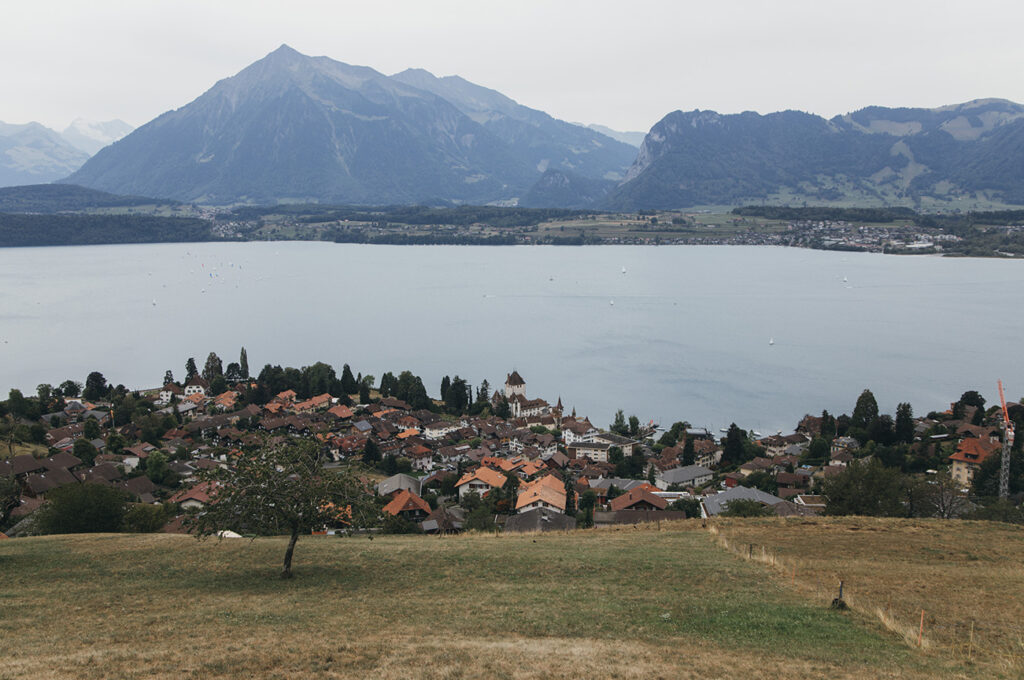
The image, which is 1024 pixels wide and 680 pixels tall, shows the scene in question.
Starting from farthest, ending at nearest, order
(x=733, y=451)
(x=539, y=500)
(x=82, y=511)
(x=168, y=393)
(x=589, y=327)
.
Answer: (x=589, y=327)
(x=168, y=393)
(x=733, y=451)
(x=539, y=500)
(x=82, y=511)

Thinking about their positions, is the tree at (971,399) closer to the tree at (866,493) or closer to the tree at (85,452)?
the tree at (866,493)

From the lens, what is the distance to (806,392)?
5862 cm

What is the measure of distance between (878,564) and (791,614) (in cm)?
452

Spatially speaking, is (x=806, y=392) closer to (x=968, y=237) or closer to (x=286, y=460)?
(x=286, y=460)

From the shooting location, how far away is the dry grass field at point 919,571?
9.82m

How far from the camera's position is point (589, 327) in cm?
8738

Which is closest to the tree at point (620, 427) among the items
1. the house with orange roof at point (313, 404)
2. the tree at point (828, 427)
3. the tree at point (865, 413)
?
the tree at point (828, 427)

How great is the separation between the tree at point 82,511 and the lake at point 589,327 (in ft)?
121

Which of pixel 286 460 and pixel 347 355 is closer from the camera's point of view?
pixel 286 460

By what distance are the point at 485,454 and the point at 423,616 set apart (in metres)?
30.2

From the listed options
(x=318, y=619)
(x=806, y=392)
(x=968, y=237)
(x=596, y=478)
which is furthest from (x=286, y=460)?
(x=968, y=237)

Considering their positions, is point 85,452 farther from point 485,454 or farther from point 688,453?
point 688,453

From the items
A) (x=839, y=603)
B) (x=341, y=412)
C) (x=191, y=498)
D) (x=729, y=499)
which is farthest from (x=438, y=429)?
(x=839, y=603)

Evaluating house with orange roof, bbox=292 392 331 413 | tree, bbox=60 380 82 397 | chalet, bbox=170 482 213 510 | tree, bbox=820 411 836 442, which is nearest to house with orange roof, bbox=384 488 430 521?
chalet, bbox=170 482 213 510
